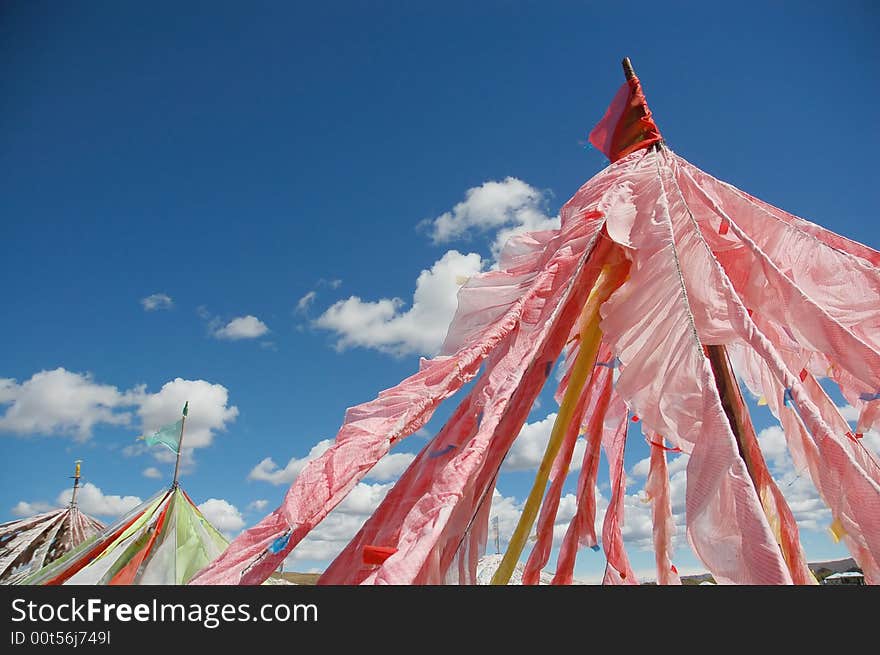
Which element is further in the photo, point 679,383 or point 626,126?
point 626,126

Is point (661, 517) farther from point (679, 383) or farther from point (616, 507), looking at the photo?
point (679, 383)

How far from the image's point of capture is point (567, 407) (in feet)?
11.3

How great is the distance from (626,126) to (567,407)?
2340mm

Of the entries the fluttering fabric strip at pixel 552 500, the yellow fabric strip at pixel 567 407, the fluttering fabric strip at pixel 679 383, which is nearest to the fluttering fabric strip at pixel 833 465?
the fluttering fabric strip at pixel 679 383

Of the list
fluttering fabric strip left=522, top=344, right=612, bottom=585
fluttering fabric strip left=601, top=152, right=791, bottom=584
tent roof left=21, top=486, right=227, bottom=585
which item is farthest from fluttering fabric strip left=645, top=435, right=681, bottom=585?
tent roof left=21, top=486, right=227, bottom=585

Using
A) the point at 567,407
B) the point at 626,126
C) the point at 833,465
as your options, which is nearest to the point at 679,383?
the point at 833,465

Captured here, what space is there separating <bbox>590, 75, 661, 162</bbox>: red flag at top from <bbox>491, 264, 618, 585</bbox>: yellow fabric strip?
141 cm

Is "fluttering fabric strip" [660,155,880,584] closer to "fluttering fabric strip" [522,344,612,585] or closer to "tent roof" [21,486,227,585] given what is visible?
"fluttering fabric strip" [522,344,612,585]

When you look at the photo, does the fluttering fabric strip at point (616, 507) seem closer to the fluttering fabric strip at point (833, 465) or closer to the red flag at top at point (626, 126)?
the red flag at top at point (626, 126)

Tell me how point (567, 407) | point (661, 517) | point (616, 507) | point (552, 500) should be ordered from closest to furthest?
point (567, 407) < point (552, 500) < point (661, 517) < point (616, 507)

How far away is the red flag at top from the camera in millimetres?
4297
